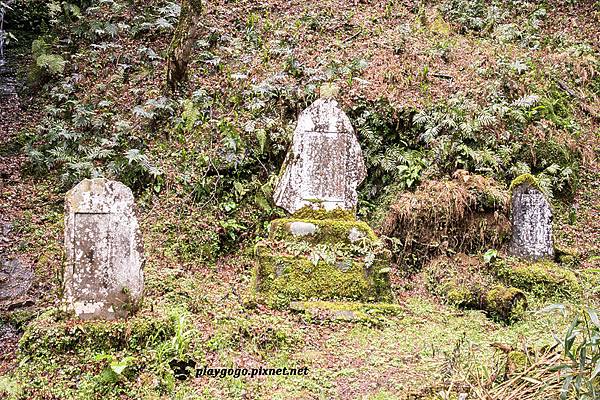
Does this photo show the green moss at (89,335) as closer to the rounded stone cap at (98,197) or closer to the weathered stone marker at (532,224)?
the rounded stone cap at (98,197)

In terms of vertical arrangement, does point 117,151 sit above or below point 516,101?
below

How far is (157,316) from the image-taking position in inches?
225

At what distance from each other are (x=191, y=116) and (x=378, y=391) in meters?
7.52

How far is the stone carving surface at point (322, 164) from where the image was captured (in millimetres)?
7562

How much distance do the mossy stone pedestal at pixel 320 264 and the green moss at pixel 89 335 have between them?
1665 millimetres

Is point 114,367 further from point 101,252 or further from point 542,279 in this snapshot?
point 542,279

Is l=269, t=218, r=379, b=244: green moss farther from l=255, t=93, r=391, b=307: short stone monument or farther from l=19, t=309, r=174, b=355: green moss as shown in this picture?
l=19, t=309, r=174, b=355: green moss

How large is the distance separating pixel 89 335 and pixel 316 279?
281 cm

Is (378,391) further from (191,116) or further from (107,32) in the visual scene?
(107,32)

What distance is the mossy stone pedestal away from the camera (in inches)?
273

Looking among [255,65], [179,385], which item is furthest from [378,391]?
[255,65]

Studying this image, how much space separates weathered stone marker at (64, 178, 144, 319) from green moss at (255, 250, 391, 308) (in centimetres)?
171

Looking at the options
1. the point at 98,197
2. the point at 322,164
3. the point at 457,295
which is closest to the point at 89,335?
the point at 98,197

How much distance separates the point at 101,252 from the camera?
5676 millimetres
